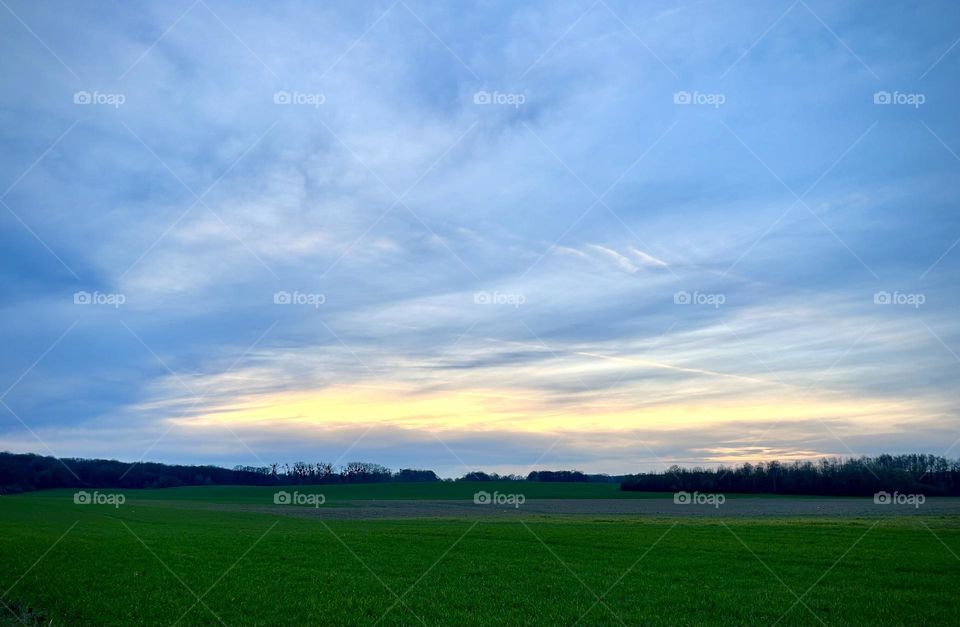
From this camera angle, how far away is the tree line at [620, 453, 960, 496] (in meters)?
136

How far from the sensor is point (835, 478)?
466 ft

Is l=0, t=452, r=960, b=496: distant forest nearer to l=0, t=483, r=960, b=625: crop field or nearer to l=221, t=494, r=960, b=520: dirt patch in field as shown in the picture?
l=221, t=494, r=960, b=520: dirt patch in field

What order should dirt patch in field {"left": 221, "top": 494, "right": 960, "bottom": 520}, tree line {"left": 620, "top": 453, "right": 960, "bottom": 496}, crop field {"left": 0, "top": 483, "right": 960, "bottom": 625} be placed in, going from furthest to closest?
1. tree line {"left": 620, "top": 453, "right": 960, "bottom": 496}
2. dirt patch in field {"left": 221, "top": 494, "right": 960, "bottom": 520}
3. crop field {"left": 0, "top": 483, "right": 960, "bottom": 625}

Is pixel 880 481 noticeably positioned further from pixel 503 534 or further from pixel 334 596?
pixel 334 596

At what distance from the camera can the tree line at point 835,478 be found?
5344 inches

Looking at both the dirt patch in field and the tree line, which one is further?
the tree line

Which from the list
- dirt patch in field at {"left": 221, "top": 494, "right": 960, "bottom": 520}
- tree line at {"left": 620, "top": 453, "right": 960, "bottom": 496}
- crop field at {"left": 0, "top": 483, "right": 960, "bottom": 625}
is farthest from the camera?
tree line at {"left": 620, "top": 453, "right": 960, "bottom": 496}

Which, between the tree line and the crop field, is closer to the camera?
A: the crop field

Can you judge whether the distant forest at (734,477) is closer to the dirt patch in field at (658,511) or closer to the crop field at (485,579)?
the dirt patch in field at (658,511)

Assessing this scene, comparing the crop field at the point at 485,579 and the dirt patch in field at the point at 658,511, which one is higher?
the crop field at the point at 485,579

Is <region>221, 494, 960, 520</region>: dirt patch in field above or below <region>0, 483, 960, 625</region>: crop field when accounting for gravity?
below

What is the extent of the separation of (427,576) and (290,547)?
15.8m

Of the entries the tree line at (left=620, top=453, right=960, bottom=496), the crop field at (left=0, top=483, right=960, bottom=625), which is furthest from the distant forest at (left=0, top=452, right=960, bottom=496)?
the crop field at (left=0, top=483, right=960, bottom=625)

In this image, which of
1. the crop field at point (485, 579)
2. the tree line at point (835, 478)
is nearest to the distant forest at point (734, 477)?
the tree line at point (835, 478)
